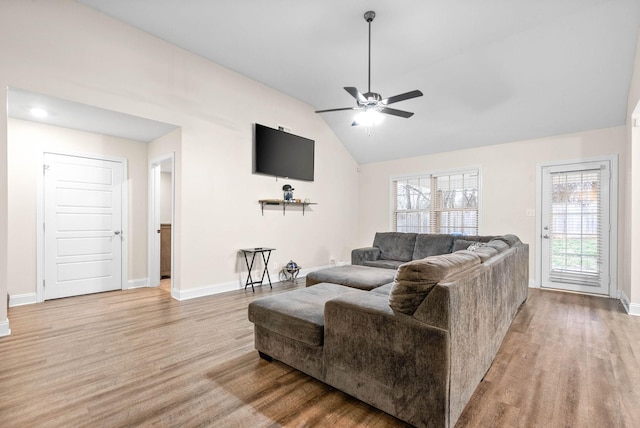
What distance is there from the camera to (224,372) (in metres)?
2.23

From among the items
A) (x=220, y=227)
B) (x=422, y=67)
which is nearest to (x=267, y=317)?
(x=220, y=227)

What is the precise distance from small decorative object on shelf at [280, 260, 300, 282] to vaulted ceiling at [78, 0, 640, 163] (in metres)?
3.06

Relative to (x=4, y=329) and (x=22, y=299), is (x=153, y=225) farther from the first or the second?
(x=4, y=329)

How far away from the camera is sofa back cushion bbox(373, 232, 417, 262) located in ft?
17.6

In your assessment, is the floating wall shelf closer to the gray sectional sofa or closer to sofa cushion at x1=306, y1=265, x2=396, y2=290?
sofa cushion at x1=306, y1=265, x2=396, y2=290

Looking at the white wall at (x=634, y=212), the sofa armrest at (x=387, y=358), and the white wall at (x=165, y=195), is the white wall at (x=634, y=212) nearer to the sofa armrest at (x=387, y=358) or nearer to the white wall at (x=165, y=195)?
the sofa armrest at (x=387, y=358)

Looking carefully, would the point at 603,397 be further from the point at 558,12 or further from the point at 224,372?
the point at 558,12

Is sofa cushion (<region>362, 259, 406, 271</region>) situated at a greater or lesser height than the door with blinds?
lesser

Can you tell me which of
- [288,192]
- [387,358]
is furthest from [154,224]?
[387,358]

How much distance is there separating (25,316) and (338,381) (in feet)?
12.2

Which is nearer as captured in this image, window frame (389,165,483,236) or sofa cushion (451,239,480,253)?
sofa cushion (451,239,480,253)

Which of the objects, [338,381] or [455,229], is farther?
[455,229]

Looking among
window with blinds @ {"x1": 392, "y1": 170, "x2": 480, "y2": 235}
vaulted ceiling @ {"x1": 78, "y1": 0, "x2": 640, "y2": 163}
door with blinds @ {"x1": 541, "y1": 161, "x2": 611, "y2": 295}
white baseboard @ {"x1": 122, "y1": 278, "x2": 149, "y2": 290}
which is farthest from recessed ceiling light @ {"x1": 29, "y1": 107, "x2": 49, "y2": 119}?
door with blinds @ {"x1": 541, "y1": 161, "x2": 611, "y2": 295}

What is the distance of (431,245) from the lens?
5074 mm
